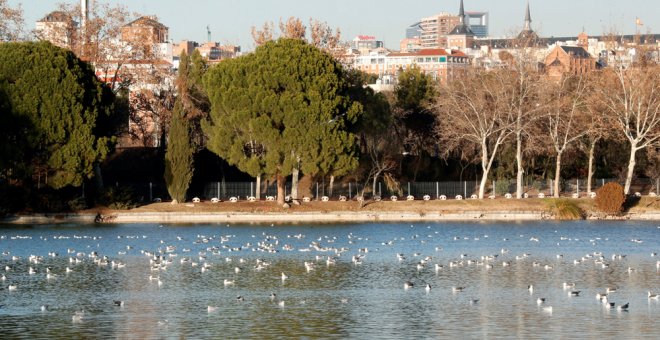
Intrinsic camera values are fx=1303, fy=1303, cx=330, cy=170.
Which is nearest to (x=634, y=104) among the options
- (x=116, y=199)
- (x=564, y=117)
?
(x=564, y=117)

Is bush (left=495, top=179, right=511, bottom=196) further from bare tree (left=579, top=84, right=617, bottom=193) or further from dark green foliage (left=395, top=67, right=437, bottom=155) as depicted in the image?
dark green foliage (left=395, top=67, right=437, bottom=155)

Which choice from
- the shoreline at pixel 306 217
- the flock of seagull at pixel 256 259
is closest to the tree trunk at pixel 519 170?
the shoreline at pixel 306 217

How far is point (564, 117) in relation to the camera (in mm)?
85938

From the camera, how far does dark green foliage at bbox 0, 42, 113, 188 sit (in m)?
74.1

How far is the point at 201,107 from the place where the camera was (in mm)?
88375

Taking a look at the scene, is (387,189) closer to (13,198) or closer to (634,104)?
(634,104)

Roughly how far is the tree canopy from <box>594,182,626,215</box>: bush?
15.0 meters

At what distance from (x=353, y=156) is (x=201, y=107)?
13752 mm

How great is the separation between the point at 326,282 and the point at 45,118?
3513 cm

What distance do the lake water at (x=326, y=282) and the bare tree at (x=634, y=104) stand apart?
14334mm

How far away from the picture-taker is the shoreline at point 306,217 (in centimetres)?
7625

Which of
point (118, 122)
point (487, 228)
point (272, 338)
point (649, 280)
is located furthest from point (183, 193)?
point (272, 338)

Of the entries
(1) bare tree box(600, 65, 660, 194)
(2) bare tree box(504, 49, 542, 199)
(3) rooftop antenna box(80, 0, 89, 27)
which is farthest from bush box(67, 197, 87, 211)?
(1) bare tree box(600, 65, 660, 194)

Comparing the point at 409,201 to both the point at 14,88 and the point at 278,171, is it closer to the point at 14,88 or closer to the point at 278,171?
the point at 278,171
